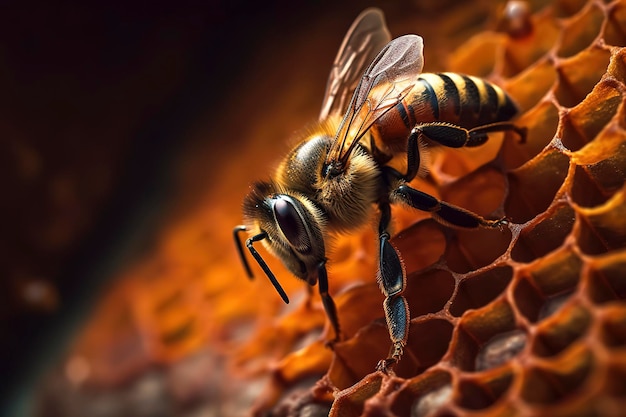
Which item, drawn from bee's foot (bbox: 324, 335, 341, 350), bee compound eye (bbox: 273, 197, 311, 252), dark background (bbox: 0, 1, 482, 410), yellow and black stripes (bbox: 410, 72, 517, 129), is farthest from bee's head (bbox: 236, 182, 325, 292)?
dark background (bbox: 0, 1, 482, 410)

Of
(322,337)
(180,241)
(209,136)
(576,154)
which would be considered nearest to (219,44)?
(209,136)

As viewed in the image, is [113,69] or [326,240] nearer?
[326,240]

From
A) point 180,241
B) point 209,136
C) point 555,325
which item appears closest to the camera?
point 555,325

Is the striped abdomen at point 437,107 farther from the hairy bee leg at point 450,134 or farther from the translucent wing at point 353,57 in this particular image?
the translucent wing at point 353,57

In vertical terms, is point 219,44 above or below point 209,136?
above

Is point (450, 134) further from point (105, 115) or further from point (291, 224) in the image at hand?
point (105, 115)

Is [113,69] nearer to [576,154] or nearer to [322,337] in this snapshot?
[322,337]

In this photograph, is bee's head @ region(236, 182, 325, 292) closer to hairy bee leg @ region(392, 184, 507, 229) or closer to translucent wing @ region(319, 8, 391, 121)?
hairy bee leg @ region(392, 184, 507, 229)
